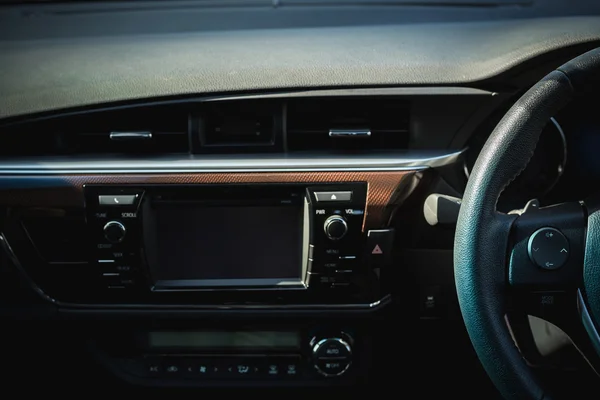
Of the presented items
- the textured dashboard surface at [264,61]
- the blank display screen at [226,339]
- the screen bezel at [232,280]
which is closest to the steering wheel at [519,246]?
the textured dashboard surface at [264,61]

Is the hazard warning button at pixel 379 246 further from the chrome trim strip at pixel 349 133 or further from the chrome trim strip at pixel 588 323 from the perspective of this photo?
the chrome trim strip at pixel 588 323

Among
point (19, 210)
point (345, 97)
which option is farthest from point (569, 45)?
point (19, 210)

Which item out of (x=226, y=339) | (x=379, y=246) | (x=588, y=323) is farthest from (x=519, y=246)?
(x=226, y=339)

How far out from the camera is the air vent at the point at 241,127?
1.64 metres

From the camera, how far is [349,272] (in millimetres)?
1670

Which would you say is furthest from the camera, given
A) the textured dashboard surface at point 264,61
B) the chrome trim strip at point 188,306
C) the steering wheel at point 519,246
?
the chrome trim strip at point 188,306

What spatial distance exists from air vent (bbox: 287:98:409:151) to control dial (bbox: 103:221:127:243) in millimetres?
424

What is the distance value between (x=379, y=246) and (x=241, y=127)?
42 cm

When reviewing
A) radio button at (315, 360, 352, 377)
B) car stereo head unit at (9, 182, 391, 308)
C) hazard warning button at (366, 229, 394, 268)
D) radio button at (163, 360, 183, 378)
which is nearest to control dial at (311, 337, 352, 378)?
radio button at (315, 360, 352, 377)

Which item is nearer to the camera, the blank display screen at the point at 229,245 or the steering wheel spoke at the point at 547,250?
the steering wheel spoke at the point at 547,250

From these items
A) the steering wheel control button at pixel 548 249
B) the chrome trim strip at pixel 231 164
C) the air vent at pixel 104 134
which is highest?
the air vent at pixel 104 134

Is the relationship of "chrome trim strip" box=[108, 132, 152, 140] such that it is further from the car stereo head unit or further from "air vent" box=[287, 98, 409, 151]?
"air vent" box=[287, 98, 409, 151]

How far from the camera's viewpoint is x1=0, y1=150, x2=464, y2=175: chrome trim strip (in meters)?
1.59

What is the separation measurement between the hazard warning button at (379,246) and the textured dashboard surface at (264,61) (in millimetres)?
341
